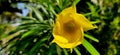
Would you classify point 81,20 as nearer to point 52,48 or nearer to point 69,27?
point 69,27

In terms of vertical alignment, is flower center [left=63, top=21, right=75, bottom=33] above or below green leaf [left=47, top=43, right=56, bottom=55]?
above

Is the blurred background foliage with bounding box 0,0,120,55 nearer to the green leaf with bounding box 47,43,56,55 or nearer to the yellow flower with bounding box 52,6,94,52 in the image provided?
the green leaf with bounding box 47,43,56,55

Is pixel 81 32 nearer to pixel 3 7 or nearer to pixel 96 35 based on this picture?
pixel 96 35

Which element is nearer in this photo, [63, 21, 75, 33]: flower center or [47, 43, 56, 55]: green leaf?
[63, 21, 75, 33]: flower center

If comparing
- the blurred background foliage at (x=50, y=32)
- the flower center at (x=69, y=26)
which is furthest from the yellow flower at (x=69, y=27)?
the blurred background foliage at (x=50, y=32)

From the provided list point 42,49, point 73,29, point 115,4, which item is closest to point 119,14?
point 115,4

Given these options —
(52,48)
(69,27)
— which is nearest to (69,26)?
(69,27)

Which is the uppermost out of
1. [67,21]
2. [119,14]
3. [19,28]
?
[67,21]

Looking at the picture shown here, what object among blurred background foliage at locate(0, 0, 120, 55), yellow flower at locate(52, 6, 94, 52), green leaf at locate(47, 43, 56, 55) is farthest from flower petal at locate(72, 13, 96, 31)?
green leaf at locate(47, 43, 56, 55)
